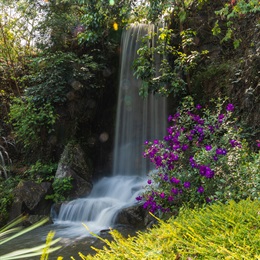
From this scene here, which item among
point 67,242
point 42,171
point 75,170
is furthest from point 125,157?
point 67,242

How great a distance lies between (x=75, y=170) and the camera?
317 inches

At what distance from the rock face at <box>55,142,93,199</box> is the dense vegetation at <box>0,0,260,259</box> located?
34 cm

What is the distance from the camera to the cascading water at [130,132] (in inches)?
306

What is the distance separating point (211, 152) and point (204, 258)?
242cm

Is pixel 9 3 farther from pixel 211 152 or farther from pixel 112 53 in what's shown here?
pixel 211 152

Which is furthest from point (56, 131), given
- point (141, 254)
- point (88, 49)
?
point (141, 254)

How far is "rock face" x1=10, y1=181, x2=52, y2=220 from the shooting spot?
6993 mm

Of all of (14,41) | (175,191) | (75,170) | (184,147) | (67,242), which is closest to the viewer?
(175,191)

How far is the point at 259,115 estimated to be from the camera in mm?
5836

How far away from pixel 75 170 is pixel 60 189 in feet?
2.54

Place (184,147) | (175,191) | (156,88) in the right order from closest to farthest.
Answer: (175,191) → (184,147) → (156,88)

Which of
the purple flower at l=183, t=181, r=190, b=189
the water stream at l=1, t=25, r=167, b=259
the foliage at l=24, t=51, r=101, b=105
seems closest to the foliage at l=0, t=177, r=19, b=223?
the water stream at l=1, t=25, r=167, b=259

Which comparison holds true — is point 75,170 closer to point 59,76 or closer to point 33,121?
point 33,121

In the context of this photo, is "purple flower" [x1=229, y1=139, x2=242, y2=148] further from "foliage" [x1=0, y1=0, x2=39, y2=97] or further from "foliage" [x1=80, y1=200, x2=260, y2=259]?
"foliage" [x1=0, y1=0, x2=39, y2=97]
